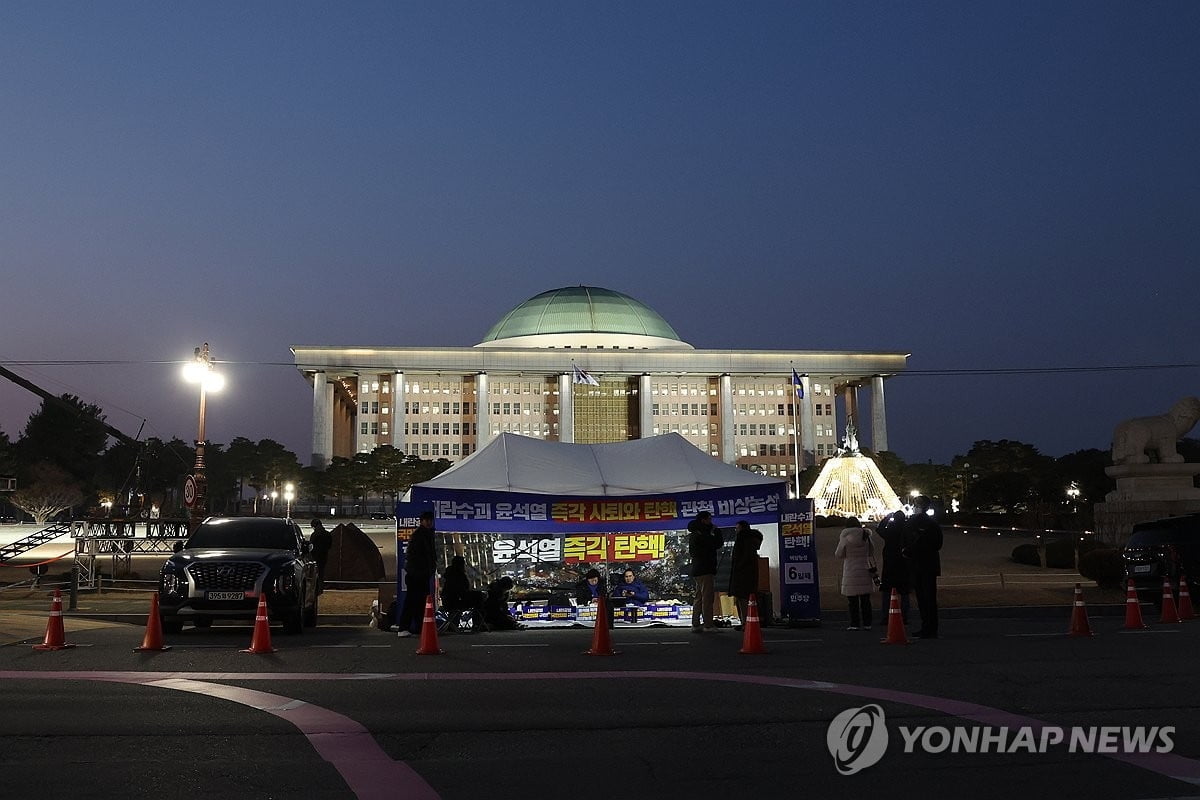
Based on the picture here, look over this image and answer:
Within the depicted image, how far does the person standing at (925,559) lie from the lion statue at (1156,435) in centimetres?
2297

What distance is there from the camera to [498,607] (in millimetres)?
17953

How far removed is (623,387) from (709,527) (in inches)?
4959

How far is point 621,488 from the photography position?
19047mm

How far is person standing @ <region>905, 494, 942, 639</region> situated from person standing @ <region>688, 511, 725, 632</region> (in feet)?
9.13

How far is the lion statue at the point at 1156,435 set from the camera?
3584cm

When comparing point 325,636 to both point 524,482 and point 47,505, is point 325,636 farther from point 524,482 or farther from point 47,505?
point 47,505

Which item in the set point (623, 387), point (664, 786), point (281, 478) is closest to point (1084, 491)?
point (623, 387)

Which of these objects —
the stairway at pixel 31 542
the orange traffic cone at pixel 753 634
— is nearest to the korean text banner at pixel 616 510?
the orange traffic cone at pixel 753 634

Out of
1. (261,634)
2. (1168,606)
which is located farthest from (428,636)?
(1168,606)

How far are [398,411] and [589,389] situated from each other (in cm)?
2364

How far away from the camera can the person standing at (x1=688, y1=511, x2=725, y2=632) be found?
654 inches

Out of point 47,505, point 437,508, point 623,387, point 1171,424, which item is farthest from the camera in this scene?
point 623,387

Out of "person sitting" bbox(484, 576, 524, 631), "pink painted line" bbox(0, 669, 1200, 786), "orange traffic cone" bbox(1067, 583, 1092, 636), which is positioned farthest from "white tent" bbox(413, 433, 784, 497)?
"pink painted line" bbox(0, 669, 1200, 786)

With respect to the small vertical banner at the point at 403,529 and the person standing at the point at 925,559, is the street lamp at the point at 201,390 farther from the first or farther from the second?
the person standing at the point at 925,559
